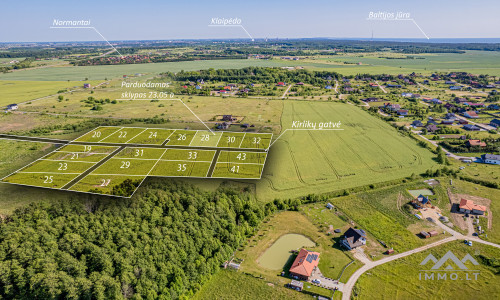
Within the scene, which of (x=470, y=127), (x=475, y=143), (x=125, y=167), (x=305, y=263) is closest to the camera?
(x=305, y=263)

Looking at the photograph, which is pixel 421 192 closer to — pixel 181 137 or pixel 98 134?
pixel 181 137

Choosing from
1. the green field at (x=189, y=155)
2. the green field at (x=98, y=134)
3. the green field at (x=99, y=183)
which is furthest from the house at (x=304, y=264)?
the green field at (x=98, y=134)

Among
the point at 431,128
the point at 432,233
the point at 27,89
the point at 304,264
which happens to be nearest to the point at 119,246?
the point at 304,264

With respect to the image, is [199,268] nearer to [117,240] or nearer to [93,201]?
[117,240]

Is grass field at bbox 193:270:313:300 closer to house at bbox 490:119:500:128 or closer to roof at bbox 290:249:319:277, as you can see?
roof at bbox 290:249:319:277

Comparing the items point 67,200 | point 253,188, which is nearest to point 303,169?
point 253,188

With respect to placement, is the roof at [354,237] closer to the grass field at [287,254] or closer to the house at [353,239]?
the house at [353,239]

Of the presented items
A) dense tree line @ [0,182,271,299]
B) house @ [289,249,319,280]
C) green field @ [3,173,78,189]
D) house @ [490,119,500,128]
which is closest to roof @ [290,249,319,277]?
house @ [289,249,319,280]
